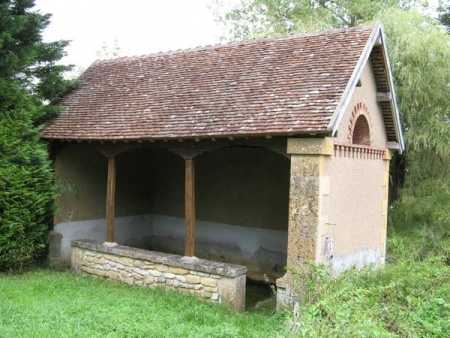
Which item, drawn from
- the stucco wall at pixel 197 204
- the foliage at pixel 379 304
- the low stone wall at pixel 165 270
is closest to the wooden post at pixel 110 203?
the low stone wall at pixel 165 270

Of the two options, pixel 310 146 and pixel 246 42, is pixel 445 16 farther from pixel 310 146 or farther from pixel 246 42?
pixel 310 146

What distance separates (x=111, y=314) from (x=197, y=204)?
554cm

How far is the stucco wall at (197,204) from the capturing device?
34.6 ft

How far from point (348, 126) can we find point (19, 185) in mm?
6387

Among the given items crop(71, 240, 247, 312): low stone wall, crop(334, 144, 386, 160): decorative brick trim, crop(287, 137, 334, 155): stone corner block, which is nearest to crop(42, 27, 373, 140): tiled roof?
crop(287, 137, 334, 155): stone corner block

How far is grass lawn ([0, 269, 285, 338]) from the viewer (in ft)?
19.3

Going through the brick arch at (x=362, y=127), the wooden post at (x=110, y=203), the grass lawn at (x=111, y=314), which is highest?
the brick arch at (x=362, y=127)

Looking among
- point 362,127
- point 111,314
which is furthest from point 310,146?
point 111,314

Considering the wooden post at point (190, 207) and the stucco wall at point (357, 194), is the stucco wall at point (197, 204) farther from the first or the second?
the wooden post at point (190, 207)

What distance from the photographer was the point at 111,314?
6570 millimetres

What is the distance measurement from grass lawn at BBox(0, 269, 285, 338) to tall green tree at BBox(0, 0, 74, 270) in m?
0.98

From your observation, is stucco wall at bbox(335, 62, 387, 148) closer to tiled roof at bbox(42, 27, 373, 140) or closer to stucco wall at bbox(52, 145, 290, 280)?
tiled roof at bbox(42, 27, 373, 140)

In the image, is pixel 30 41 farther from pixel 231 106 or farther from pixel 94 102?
pixel 231 106

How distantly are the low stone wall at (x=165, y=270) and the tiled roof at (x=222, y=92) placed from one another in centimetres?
227
